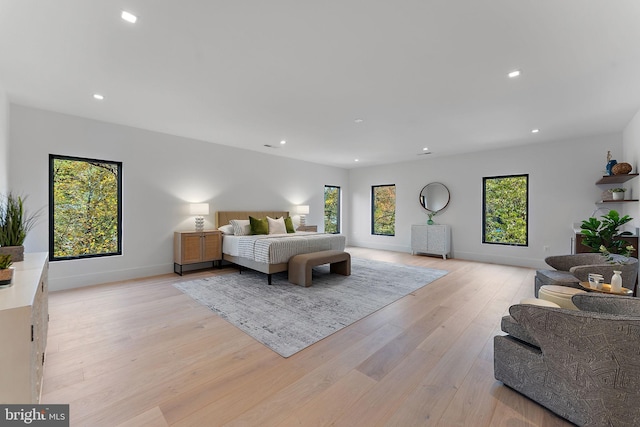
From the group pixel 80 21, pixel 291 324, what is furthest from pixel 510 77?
pixel 80 21

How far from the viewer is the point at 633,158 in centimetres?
410

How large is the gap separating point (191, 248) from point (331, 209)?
483cm

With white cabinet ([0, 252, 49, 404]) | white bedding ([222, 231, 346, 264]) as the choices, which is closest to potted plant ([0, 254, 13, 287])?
white cabinet ([0, 252, 49, 404])

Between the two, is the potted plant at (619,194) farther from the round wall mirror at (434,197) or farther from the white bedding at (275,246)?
the white bedding at (275,246)

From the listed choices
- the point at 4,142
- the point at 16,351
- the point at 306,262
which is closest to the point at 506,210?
the point at 306,262

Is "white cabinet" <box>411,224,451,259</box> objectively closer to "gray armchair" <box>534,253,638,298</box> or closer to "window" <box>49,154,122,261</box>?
"gray armchair" <box>534,253,638,298</box>

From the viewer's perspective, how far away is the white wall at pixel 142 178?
3.82 meters

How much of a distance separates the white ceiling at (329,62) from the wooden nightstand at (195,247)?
199 cm

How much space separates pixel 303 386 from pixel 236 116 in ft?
12.0

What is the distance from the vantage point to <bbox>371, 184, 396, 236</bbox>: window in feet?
27.0

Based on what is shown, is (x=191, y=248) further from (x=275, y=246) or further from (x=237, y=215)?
(x=275, y=246)

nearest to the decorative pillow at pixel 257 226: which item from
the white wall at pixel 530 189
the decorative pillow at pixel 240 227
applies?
the decorative pillow at pixel 240 227

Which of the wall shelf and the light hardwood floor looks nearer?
the light hardwood floor

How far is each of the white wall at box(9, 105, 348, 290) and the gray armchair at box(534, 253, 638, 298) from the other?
5573mm
